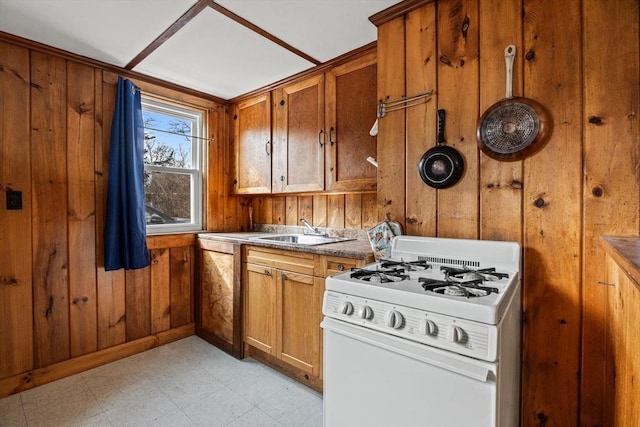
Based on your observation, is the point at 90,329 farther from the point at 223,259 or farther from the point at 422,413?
the point at 422,413

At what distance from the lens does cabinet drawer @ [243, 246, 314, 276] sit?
6.31ft

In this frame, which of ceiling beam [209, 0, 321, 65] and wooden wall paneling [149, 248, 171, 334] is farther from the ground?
ceiling beam [209, 0, 321, 65]

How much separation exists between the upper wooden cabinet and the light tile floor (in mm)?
1379

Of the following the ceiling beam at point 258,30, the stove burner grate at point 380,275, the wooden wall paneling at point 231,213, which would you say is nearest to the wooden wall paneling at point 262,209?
the wooden wall paneling at point 231,213

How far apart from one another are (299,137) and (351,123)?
1.67 feet

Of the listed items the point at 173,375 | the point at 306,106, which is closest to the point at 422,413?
the point at 173,375

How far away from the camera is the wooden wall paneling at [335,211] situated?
2.55m

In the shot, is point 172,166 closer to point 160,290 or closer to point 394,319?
point 160,290

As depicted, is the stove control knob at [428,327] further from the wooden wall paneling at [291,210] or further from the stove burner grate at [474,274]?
the wooden wall paneling at [291,210]

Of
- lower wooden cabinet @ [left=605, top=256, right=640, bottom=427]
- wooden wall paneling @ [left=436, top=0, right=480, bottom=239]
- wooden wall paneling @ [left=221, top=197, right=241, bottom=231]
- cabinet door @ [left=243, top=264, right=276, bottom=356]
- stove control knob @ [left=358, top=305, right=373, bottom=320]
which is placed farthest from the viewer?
wooden wall paneling @ [left=221, top=197, right=241, bottom=231]

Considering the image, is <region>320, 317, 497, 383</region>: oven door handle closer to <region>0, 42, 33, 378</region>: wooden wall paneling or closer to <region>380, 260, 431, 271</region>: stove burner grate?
<region>380, 260, 431, 271</region>: stove burner grate

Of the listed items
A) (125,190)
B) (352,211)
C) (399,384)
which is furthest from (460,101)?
(125,190)

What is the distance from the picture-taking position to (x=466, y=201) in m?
1.52

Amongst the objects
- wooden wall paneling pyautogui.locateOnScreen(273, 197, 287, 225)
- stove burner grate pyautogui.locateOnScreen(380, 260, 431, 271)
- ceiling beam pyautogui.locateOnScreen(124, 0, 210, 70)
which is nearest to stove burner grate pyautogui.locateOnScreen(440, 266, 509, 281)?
stove burner grate pyautogui.locateOnScreen(380, 260, 431, 271)
